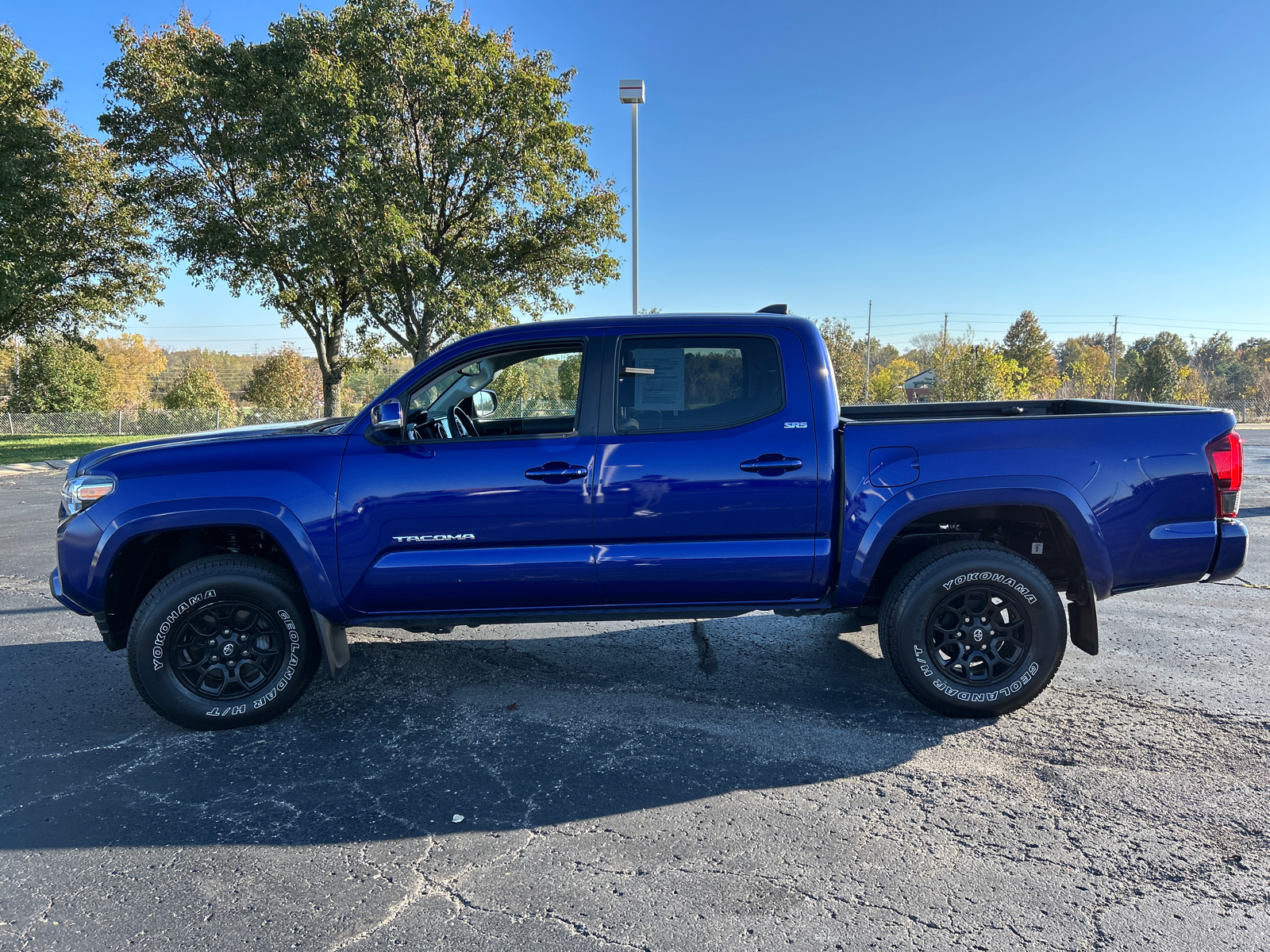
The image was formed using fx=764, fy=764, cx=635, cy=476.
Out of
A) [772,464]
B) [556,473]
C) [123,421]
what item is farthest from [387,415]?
[123,421]

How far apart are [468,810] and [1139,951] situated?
88.7 inches

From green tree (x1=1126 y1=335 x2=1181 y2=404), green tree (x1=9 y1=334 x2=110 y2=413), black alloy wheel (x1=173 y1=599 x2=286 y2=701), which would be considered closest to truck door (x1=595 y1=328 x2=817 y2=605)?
black alloy wheel (x1=173 y1=599 x2=286 y2=701)

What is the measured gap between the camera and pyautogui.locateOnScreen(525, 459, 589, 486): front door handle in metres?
3.66

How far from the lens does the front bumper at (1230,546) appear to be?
145 inches

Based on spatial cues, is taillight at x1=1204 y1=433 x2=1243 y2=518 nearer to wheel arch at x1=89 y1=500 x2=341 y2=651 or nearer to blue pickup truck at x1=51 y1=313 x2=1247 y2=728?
blue pickup truck at x1=51 y1=313 x2=1247 y2=728

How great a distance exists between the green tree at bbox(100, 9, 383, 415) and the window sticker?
17.8m

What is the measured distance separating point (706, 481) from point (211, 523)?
7.82 ft

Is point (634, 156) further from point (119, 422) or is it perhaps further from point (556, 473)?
point (119, 422)

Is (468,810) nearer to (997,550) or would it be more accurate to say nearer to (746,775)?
(746,775)

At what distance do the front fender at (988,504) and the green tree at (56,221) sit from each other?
80.2 ft

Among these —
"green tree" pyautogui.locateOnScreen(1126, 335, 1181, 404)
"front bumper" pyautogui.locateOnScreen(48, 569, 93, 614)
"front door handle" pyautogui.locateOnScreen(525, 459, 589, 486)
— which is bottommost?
"front bumper" pyautogui.locateOnScreen(48, 569, 93, 614)

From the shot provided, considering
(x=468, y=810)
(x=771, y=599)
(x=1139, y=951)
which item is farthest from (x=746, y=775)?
(x=1139, y=951)

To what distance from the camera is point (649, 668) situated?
460 cm

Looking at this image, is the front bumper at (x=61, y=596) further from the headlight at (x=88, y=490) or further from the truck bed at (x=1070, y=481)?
the truck bed at (x=1070, y=481)
